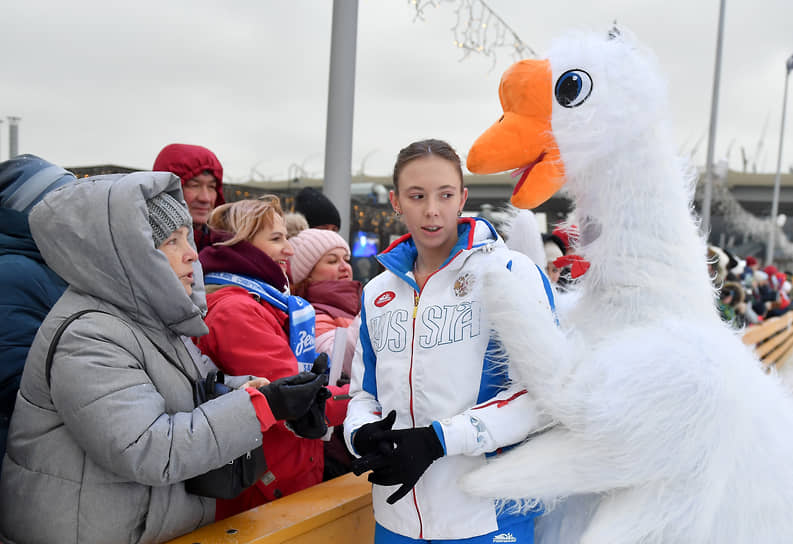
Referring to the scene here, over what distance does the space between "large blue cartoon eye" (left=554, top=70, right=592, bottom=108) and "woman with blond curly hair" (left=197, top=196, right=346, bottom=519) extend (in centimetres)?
109

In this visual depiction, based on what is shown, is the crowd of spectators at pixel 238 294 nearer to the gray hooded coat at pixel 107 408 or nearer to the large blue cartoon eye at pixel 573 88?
the gray hooded coat at pixel 107 408

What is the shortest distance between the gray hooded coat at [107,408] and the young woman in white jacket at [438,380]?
14.4 inches

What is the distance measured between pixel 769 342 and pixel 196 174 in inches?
267

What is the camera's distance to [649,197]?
1.52 metres

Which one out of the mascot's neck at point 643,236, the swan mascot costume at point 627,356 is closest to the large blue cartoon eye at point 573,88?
the swan mascot costume at point 627,356

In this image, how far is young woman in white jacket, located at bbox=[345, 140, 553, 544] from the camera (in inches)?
52.3

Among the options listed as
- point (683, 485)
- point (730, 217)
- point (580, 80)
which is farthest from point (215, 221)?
point (730, 217)

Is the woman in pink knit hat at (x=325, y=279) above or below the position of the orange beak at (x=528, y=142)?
below

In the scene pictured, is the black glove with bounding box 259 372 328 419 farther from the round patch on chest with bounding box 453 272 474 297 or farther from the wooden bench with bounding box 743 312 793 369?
the wooden bench with bounding box 743 312 793 369

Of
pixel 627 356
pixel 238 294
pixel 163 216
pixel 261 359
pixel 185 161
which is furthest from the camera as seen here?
pixel 185 161

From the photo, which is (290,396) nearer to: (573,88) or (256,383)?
(256,383)

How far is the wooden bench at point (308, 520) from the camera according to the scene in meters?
1.50

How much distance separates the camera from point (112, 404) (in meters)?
1.22

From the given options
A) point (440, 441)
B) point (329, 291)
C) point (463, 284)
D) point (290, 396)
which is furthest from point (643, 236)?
point (329, 291)
